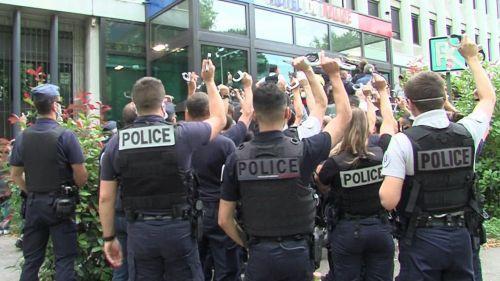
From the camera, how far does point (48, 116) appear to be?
15.4ft

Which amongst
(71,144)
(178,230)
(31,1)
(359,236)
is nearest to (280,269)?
(178,230)

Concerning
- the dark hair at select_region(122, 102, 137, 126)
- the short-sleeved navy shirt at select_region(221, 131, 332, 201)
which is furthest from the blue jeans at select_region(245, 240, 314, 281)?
the dark hair at select_region(122, 102, 137, 126)

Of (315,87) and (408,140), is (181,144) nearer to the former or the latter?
(315,87)

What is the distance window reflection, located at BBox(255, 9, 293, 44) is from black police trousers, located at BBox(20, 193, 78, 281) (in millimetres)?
10554

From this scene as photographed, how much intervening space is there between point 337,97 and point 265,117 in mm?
558

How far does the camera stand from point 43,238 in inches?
183

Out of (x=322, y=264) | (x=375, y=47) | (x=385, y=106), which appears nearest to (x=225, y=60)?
(x=322, y=264)

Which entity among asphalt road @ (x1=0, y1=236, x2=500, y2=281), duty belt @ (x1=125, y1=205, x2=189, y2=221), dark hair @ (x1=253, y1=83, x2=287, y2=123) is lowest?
asphalt road @ (x1=0, y1=236, x2=500, y2=281)

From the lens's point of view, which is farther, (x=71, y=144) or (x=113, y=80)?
(x=113, y=80)

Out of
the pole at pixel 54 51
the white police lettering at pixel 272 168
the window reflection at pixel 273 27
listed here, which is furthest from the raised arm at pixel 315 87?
the pole at pixel 54 51

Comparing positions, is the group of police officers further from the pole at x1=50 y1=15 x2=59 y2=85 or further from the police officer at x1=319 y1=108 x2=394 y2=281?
the pole at x1=50 y1=15 x2=59 y2=85

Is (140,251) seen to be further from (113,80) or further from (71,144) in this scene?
(113,80)

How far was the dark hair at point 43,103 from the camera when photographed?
465cm

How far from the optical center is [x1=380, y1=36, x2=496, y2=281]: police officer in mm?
3141
